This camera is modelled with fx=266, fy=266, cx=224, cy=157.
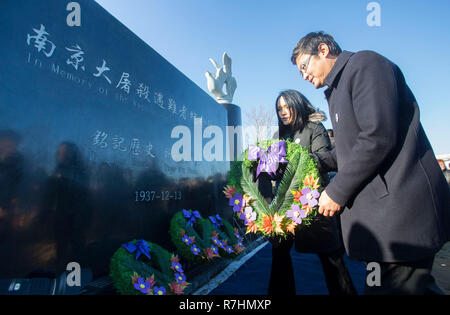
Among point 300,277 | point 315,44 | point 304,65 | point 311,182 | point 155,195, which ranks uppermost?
point 315,44

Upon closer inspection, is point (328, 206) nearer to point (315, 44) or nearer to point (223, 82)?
point (315, 44)

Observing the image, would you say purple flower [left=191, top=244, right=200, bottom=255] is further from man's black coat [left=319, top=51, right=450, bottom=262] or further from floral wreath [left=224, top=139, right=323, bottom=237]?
man's black coat [left=319, top=51, right=450, bottom=262]

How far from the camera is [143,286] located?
2.29 metres

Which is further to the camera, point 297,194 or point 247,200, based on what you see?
point 247,200

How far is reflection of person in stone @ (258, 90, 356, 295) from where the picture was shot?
204 centimetres

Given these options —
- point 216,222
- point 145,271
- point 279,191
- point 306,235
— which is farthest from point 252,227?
point 216,222

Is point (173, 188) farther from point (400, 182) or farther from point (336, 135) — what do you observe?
point (400, 182)

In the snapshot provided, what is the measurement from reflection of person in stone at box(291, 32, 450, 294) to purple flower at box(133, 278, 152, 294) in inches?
68.3

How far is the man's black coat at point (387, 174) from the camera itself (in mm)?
1174

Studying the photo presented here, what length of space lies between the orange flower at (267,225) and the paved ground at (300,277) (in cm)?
149

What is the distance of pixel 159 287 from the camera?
97.3 inches

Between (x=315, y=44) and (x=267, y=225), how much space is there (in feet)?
4.07
